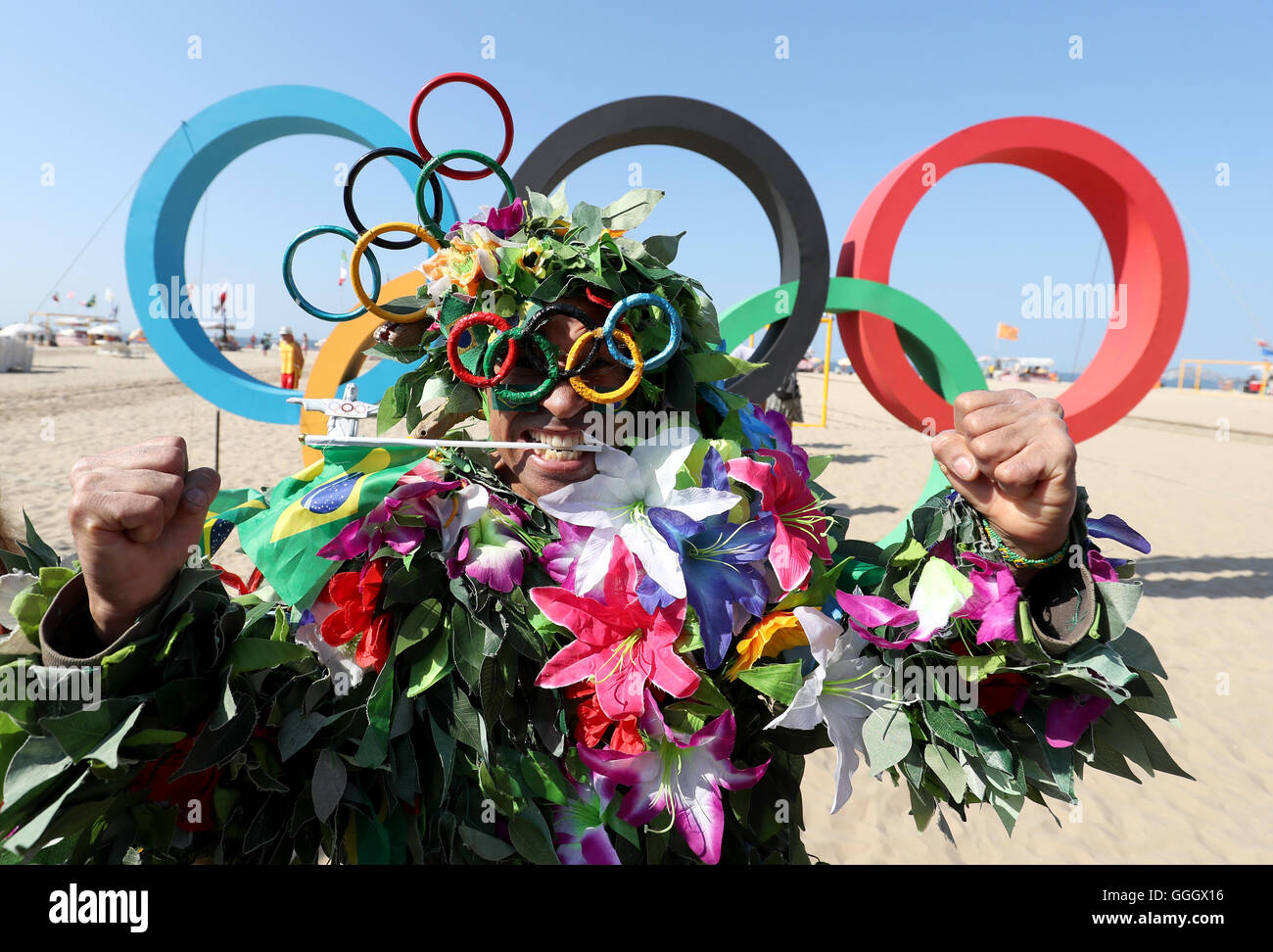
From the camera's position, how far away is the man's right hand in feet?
2.82

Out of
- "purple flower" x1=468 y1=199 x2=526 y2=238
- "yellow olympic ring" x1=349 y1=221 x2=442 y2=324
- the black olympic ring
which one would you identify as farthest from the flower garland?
the black olympic ring

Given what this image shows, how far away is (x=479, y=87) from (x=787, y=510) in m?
1.13

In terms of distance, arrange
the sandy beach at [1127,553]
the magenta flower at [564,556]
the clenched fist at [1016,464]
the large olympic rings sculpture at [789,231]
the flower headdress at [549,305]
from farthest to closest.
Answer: the large olympic rings sculpture at [789,231] < the sandy beach at [1127,553] < the flower headdress at [549,305] < the magenta flower at [564,556] < the clenched fist at [1016,464]

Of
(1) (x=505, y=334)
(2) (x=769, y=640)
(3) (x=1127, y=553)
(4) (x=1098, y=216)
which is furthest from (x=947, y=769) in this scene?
(3) (x=1127, y=553)

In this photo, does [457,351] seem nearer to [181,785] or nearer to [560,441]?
[560,441]

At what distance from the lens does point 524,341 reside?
1.29 meters

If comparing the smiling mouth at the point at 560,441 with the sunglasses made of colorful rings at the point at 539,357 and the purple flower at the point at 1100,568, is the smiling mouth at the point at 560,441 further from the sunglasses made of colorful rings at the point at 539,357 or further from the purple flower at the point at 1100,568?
the purple flower at the point at 1100,568

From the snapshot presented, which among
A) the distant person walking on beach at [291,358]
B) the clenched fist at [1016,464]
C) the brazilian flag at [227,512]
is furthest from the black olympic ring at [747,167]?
the distant person walking on beach at [291,358]

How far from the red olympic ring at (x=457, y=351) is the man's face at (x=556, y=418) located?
1.5 inches

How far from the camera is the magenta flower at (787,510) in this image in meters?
1.13

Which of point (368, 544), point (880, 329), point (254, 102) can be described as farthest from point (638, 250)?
point (254, 102)

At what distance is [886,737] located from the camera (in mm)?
1109

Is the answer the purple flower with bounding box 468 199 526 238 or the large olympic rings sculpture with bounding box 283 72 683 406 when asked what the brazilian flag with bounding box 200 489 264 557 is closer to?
the large olympic rings sculpture with bounding box 283 72 683 406
